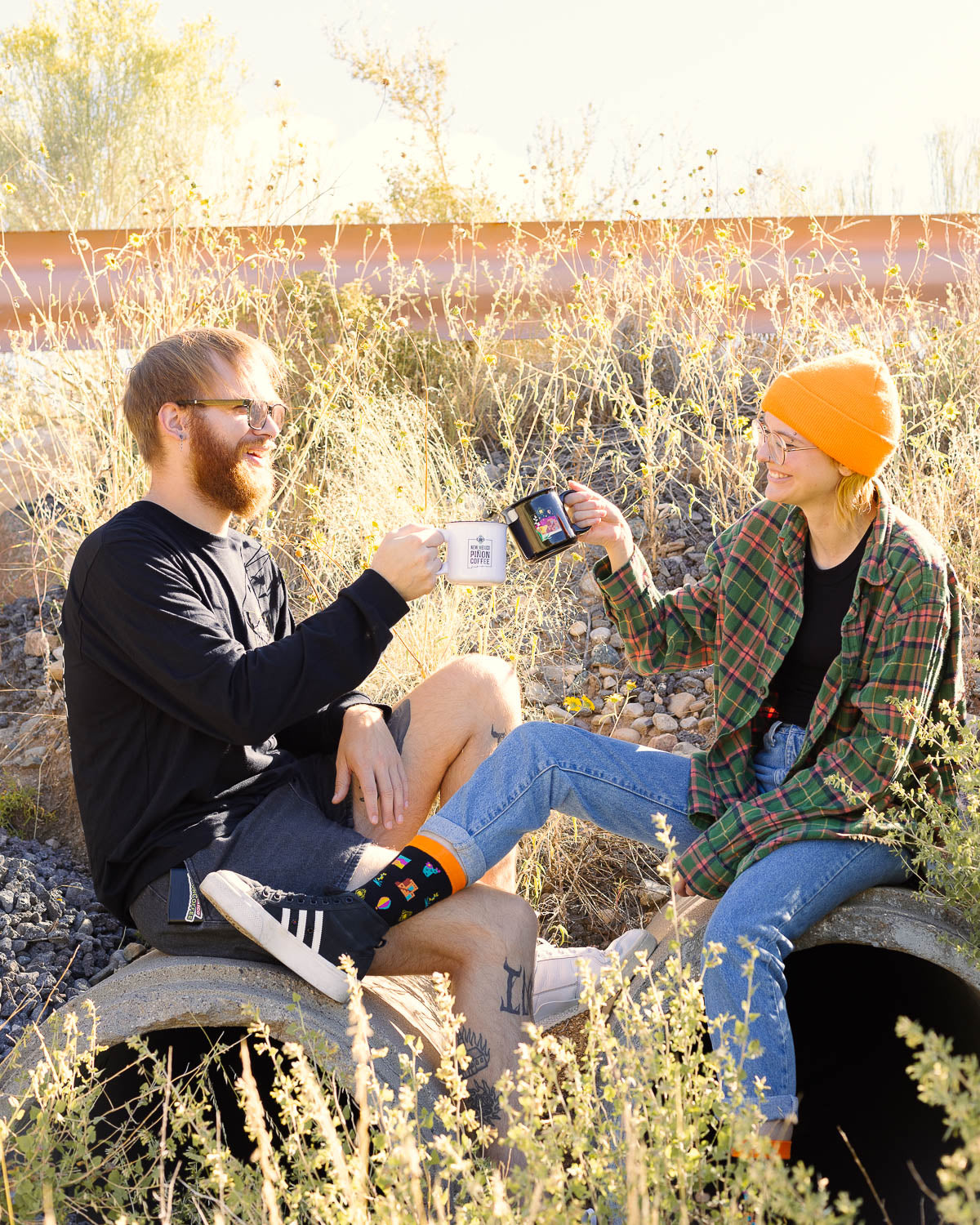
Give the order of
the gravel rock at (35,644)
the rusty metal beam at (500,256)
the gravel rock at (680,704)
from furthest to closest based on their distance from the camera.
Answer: the rusty metal beam at (500,256) → the gravel rock at (35,644) → the gravel rock at (680,704)

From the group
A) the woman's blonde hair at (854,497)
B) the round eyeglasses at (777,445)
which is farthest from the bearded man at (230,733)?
the woman's blonde hair at (854,497)

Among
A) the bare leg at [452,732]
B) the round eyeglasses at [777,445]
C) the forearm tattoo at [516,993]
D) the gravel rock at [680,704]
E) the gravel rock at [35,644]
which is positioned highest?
the round eyeglasses at [777,445]

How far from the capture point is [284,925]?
2.28m

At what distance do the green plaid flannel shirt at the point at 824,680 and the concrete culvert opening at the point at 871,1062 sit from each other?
20.9 inches

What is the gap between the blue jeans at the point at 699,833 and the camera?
7.22ft

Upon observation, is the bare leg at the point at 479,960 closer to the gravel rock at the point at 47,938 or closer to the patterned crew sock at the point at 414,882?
the patterned crew sock at the point at 414,882

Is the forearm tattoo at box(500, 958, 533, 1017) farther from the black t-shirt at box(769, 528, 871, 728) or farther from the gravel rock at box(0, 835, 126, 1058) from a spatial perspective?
the gravel rock at box(0, 835, 126, 1058)

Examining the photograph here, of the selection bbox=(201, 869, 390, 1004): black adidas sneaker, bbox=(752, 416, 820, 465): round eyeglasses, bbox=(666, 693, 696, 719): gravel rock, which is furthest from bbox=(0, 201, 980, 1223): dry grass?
bbox=(752, 416, 820, 465): round eyeglasses

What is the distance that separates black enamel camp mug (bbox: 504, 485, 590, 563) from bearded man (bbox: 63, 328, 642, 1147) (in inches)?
8.3

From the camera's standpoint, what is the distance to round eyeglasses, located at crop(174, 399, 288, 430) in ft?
8.77

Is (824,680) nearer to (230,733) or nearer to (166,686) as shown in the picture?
(230,733)

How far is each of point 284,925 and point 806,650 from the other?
131cm

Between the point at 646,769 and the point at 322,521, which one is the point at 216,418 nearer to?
the point at 646,769

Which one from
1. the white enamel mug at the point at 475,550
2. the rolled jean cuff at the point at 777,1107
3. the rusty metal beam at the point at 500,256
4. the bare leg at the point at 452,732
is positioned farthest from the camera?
the rusty metal beam at the point at 500,256
